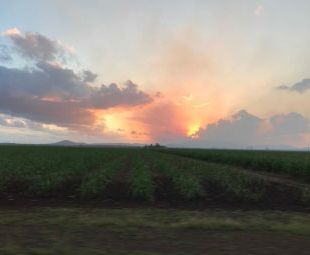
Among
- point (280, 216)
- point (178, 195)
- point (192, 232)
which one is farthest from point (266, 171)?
point (192, 232)

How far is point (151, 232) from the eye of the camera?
11258 mm

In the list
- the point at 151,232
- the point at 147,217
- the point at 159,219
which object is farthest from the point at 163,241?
the point at 147,217

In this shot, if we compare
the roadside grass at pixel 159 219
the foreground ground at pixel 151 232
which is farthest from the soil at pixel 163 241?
the roadside grass at pixel 159 219

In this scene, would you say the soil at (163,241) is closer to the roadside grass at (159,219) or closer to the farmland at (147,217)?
the farmland at (147,217)

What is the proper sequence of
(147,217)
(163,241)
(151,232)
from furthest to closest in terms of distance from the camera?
(147,217)
(151,232)
(163,241)

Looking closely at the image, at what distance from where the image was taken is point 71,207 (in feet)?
54.3

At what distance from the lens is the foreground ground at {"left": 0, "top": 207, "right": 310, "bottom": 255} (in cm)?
938

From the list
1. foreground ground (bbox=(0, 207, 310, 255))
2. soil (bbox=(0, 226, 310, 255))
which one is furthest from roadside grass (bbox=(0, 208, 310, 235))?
soil (bbox=(0, 226, 310, 255))

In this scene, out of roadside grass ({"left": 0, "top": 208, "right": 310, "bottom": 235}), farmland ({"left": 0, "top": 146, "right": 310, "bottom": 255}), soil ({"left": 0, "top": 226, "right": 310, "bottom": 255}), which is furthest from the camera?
roadside grass ({"left": 0, "top": 208, "right": 310, "bottom": 235})

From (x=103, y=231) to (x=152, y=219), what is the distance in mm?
2345

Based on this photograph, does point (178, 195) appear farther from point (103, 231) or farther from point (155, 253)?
point (155, 253)

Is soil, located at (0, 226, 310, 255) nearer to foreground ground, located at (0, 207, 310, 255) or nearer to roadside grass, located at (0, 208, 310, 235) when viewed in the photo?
foreground ground, located at (0, 207, 310, 255)

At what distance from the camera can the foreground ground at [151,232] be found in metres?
9.38

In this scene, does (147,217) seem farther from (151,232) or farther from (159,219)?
(151,232)
